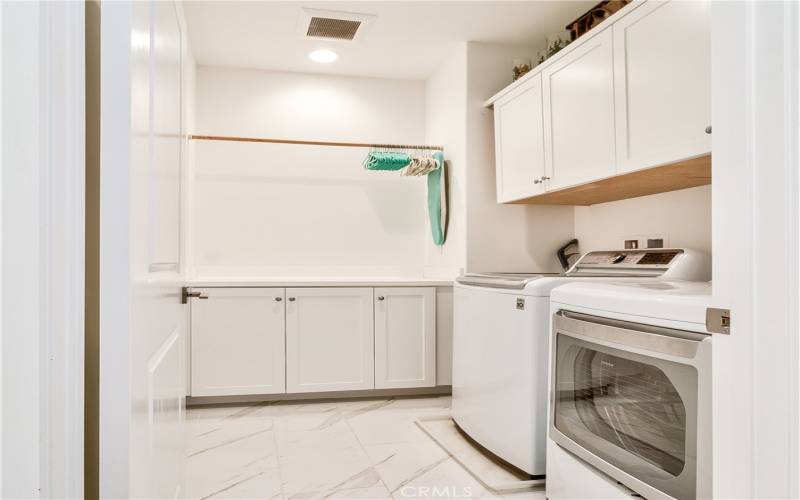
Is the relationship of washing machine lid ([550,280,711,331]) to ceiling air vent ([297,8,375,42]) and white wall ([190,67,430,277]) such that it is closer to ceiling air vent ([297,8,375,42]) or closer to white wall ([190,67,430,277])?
ceiling air vent ([297,8,375,42])

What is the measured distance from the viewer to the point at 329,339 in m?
3.49

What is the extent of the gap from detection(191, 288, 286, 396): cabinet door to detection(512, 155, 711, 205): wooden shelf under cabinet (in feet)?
5.71

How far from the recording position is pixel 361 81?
4.17 m

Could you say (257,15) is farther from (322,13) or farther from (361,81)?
(361,81)

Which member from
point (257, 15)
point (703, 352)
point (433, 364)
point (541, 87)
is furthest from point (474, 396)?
point (257, 15)

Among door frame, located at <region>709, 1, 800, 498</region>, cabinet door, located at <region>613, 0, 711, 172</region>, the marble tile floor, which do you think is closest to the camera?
door frame, located at <region>709, 1, 800, 498</region>

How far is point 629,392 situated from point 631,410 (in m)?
0.05

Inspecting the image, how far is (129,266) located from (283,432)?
7.67ft

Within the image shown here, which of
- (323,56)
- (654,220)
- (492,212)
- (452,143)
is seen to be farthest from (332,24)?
(654,220)

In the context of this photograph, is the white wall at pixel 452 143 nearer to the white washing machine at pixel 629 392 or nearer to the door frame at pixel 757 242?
the white washing machine at pixel 629 392

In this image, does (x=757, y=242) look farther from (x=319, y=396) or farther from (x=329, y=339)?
(x=319, y=396)

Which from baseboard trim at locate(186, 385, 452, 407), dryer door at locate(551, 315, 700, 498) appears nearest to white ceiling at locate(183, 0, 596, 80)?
dryer door at locate(551, 315, 700, 498)

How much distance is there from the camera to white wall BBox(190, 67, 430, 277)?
12.8ft

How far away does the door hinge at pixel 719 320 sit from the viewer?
34.3 inches
